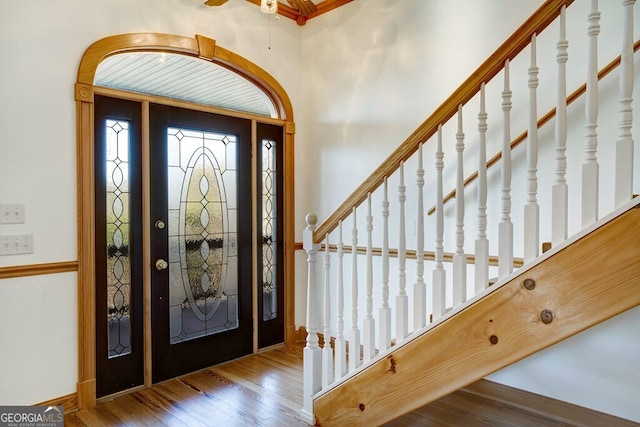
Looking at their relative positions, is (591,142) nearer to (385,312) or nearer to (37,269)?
(385,312)

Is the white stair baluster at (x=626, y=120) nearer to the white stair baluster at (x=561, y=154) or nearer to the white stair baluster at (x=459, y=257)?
the white stair baluster at (x=561, y=154)

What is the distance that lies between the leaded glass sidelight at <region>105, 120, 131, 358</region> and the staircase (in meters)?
1.37

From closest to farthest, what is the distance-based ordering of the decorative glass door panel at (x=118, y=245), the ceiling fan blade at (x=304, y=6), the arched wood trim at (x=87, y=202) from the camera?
the arched wood trim at (x=87, y=202) < the decorative glass door panel at (x=118, y=245) < the ceiling fan blade at (x=304, y=6)

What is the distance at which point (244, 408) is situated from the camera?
8.59 feet

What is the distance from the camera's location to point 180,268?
10.3 feet

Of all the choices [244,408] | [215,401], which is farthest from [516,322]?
[215,401]

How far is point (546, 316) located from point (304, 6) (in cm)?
327

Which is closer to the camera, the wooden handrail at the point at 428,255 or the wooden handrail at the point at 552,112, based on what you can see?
the wooden handrail at the point at 552,112

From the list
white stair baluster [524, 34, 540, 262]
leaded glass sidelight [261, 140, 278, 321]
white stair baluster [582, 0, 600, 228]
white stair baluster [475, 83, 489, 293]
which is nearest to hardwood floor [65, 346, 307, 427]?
leaded glass sidelight [261, 140, 278, 321]

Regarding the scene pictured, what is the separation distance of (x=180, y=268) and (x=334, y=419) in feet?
5.32

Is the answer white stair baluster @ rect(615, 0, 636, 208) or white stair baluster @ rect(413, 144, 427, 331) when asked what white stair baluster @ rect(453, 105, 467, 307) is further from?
white stair baluster @ rect(615, 0, 636, 208)

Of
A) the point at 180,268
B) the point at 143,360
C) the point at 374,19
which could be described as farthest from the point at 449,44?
the point at 143,360

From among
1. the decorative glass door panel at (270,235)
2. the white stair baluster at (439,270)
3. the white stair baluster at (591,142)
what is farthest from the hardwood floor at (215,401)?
the white stair baluster at (591,142)

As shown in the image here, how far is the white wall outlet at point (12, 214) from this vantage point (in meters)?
2.33
